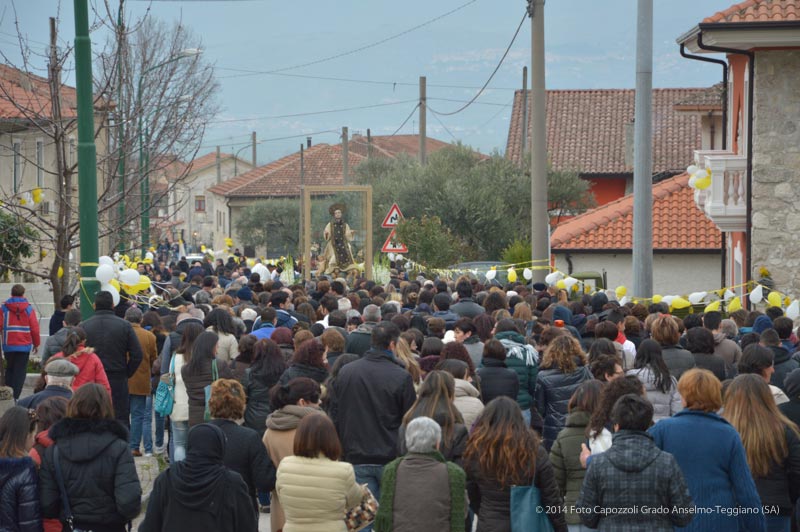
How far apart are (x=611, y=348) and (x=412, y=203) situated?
35.7 meters

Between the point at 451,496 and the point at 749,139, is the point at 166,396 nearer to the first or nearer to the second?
the point at 451,496

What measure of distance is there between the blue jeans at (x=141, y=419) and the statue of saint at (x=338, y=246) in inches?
621

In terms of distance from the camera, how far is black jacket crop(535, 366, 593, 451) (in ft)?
29.6

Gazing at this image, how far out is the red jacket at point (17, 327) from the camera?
15.5 meters

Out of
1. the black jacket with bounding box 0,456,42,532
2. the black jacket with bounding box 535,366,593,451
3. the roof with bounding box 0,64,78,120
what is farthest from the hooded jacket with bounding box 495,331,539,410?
the roof with bounding box 0,64,78,120

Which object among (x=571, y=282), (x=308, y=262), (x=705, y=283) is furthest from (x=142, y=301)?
(x=705, y=283)

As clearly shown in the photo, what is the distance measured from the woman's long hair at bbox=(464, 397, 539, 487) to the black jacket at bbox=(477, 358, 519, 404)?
2.60 meters

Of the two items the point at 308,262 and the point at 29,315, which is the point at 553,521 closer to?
the point at 29,315

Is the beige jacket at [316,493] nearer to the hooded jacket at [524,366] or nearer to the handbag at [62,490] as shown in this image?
the handbag at [62,490]

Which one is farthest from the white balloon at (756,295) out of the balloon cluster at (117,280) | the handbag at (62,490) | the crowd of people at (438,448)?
the handbag at (62,490)

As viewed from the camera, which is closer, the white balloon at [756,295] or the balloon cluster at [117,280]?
the balloon cluster at [117,280]

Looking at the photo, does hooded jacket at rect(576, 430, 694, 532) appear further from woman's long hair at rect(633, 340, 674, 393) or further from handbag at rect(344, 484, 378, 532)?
woman's long hair at rect(633, 340, 674, 393)

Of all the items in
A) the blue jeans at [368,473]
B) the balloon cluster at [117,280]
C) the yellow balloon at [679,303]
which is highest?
the balloon cluster at [117,280]

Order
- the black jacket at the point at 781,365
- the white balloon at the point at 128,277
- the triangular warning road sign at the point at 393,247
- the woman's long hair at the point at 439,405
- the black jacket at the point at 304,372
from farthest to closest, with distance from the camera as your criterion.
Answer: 1. the triangular warning road sign at the point at 393,247
2. the white balloon at the point at 128,277
3. the black jacket at the point at 781,365
4. the black jacket at the point at 304,372
5. the woman's long hair at the point at 439,405
